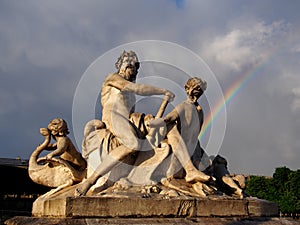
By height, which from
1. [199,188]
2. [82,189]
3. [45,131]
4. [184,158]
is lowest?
[82,189]

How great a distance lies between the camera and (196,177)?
29.2 feet

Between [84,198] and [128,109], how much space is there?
2781mm

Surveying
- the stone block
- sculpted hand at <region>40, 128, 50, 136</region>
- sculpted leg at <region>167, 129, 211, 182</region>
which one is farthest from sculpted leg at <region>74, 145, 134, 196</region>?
the stone block

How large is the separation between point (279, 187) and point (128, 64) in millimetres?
51871

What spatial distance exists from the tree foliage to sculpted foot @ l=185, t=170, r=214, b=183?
43.2 m

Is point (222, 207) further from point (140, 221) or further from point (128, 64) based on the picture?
point (128, 64)

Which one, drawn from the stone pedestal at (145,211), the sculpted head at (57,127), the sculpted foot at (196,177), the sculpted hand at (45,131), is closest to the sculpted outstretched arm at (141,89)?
the sculpted head at (57,127)

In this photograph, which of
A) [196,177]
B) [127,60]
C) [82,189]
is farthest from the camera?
[127,60]

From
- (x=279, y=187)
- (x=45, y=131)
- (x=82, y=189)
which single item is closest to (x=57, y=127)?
(x=45, y=131)

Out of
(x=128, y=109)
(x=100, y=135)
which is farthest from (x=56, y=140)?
(x=128, y=109)

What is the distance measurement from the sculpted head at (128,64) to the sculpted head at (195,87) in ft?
4.40

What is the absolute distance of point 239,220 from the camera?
27.1 feet

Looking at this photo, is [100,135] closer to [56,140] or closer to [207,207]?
[56,140]

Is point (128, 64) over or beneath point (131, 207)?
over
